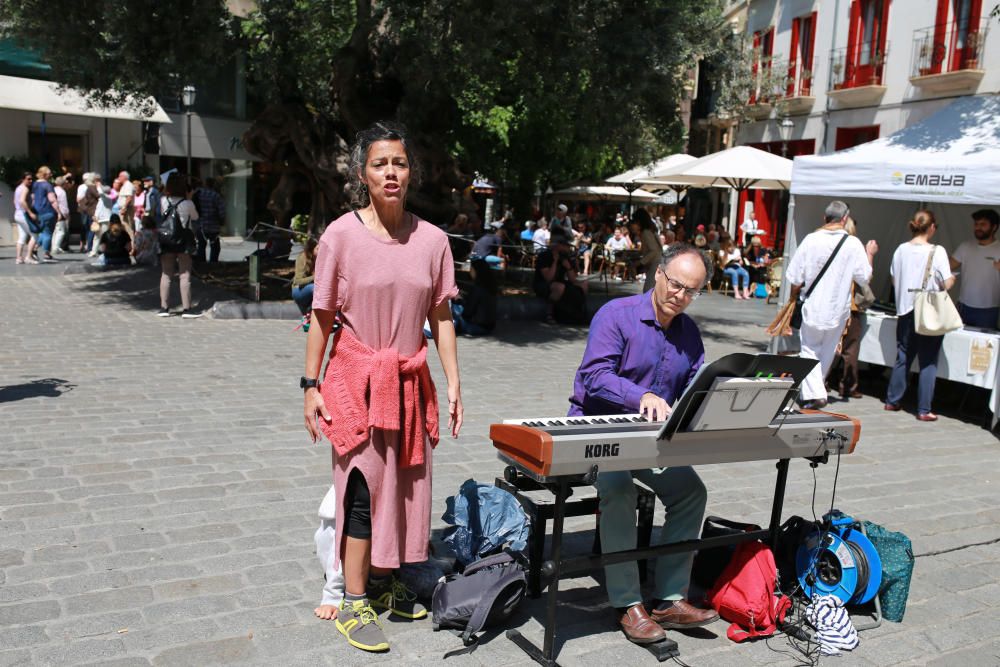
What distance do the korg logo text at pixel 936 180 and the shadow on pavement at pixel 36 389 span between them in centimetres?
776

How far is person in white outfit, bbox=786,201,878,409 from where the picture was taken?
8328mm

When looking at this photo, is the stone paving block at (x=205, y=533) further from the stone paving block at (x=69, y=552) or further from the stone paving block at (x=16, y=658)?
the stone paving block at (x=16, y=658)

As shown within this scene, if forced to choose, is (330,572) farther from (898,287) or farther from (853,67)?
(853,67)

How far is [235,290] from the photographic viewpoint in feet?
46.5

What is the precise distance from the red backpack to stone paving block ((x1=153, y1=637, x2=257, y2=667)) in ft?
6.38

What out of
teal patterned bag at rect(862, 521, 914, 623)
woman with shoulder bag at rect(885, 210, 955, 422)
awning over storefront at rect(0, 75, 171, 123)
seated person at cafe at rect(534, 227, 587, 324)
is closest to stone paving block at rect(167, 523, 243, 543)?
teal patterned bag at rect(862, 521, 914, 623)

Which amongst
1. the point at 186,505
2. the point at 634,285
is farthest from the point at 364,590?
the point at 634,285

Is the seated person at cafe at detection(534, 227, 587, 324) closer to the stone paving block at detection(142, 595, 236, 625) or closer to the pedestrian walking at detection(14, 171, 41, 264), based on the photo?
the stone paving block at detection(142, 595, 236, 625)

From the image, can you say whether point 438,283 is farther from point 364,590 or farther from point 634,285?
point 634,285

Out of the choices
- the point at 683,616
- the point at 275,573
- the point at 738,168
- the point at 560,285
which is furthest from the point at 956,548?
the point at 738,168

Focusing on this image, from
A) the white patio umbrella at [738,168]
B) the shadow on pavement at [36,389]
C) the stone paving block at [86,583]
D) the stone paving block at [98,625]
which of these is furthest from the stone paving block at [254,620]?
the white patio umbrella at [738,168]

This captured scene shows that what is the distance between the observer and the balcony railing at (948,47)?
779 inches

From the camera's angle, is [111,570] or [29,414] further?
[29,414]

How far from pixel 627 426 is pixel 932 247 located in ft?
20.6
